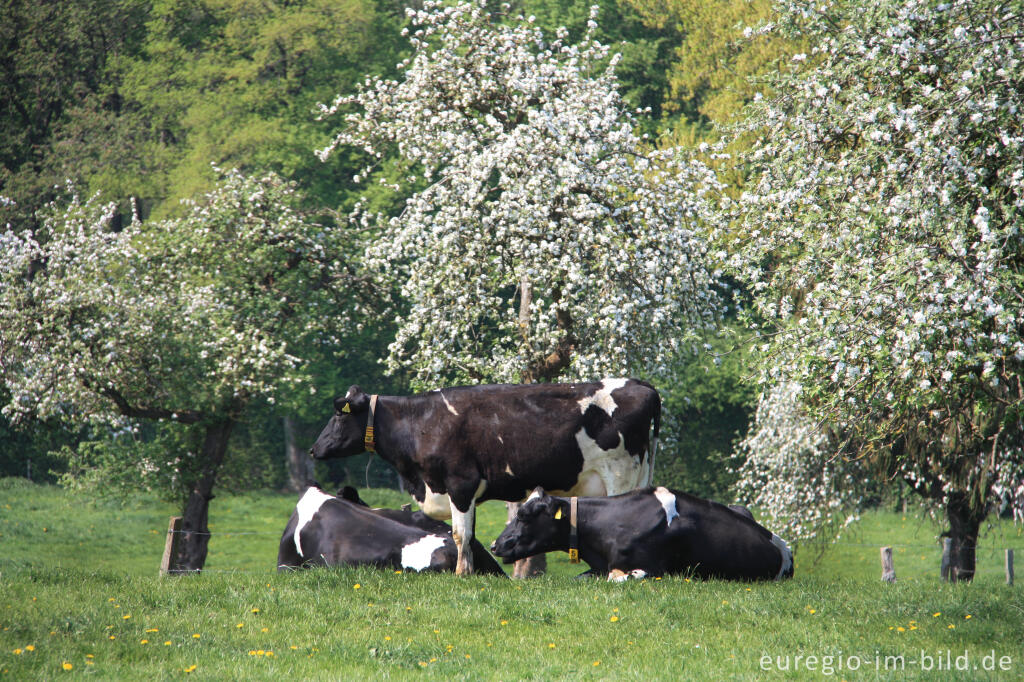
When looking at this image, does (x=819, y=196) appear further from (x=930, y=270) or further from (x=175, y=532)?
(x=175, y=532)

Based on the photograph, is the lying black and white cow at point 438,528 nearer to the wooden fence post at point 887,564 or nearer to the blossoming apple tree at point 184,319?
the wooden fence post at point 887,564

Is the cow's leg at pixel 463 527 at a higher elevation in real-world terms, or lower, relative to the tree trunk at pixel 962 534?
higher

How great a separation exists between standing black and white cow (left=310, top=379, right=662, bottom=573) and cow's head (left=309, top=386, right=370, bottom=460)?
1.09 ft

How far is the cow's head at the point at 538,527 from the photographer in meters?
14.9

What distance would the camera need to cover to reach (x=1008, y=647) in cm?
1109

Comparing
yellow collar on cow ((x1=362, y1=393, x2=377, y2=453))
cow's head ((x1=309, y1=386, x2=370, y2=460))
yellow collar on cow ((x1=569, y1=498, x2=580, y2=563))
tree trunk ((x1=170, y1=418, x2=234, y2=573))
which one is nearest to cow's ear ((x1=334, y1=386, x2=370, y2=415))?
cow's head ((x1=309, y1=386, x2=370, y2=460))

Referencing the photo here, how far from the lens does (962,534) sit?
86.6 feet

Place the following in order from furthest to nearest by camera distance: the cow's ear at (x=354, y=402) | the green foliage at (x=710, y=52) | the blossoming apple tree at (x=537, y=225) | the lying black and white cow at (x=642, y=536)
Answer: the green foliage at (x=710, y=52) → the blossoming apple tree at (x=537, y=225) → the cow's ear at (x=354, y=402) → the lying black and white cow at (x=642, y=536)

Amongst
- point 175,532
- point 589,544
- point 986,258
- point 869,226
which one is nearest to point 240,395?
point 175,532

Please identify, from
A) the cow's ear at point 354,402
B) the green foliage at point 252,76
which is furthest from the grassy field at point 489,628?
the green foliage at point 252,76

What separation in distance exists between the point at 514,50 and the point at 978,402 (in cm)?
1280

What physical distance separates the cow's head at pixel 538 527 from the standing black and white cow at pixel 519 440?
703 mm

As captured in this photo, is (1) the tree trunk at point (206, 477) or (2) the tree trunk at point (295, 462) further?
(2) the tree trunk at point (295, 462)

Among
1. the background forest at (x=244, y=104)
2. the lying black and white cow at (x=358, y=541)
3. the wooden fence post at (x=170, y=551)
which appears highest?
the background forest at (x=244, y=104)
